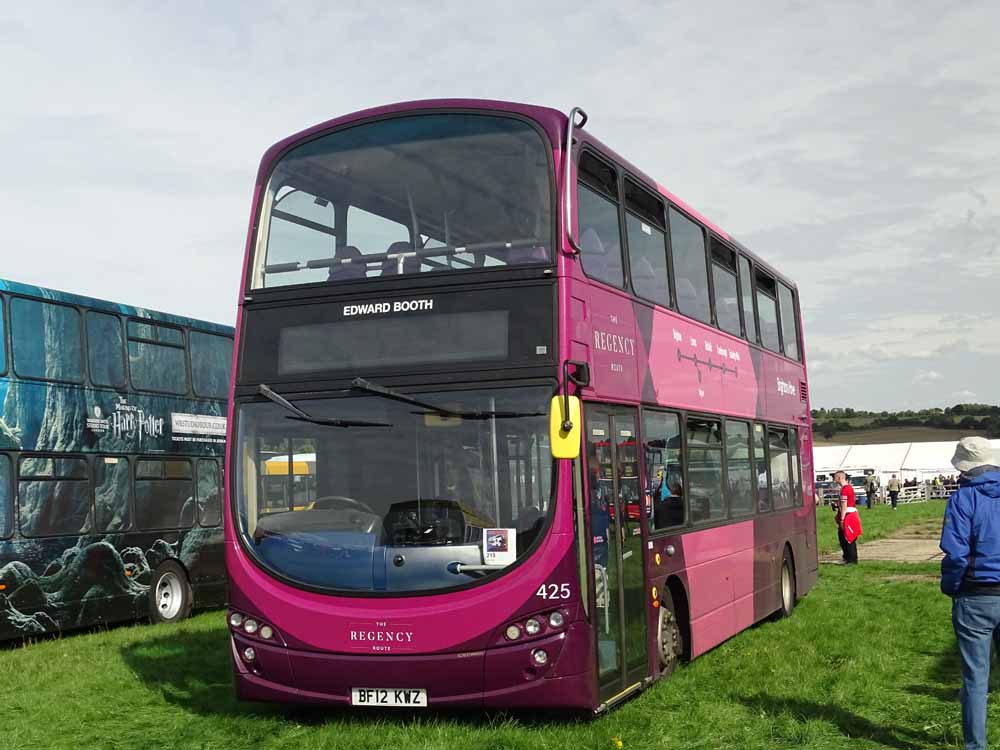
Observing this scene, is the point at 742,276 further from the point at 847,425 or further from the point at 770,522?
the point at 847,425

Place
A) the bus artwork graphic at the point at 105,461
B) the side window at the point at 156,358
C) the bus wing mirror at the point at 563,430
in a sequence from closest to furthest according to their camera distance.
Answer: the bus wing mirror at the point at 563,430
the bus artwork graphic at the point at 105,461
the side window at the point at 156,358

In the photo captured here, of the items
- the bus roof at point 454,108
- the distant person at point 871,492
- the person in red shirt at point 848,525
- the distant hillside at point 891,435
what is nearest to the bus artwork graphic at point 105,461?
the bus roof at point 454,108

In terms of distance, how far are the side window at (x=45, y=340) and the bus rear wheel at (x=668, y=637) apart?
320 inches

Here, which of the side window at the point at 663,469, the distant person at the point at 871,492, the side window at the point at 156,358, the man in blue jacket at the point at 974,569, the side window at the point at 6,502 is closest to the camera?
the man in blue jacket at the point at 974,569

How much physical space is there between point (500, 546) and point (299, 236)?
2.84 meters

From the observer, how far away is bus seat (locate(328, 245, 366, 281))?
963 centimetres

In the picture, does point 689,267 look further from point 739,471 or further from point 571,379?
point 571,379

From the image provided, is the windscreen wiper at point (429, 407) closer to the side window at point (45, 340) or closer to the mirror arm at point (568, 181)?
the mirror arm at point (568, 181)

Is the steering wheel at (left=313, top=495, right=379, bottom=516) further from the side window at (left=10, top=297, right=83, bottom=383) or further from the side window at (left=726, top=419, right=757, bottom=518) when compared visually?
the side window at (left=10, top=297, right=83, bottom=383)

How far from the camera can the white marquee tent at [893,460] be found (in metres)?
89.9

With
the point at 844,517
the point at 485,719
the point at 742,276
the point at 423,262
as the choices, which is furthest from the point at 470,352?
the point at 844,517

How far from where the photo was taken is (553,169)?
30.9 ft

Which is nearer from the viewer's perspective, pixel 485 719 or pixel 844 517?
pixel 485 719

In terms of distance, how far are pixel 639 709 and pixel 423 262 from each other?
361cm
